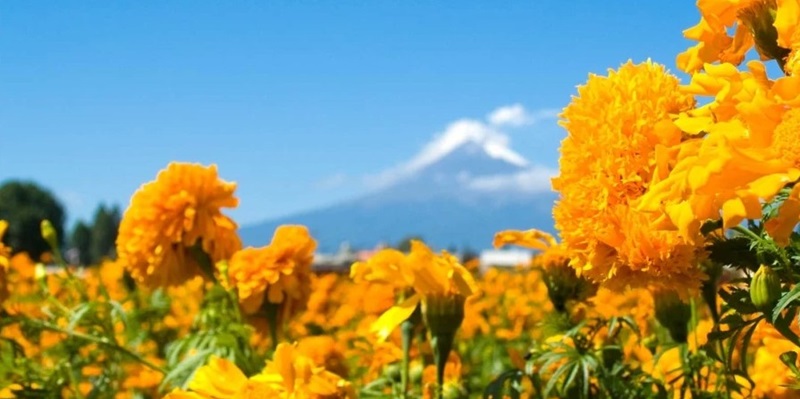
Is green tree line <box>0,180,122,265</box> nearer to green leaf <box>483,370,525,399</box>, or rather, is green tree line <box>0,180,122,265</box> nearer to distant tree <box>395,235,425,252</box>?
distant tree <box>395,235,425,252</box>

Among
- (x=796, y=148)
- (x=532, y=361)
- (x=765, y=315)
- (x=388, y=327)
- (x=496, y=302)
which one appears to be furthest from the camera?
(x=496, y=302)

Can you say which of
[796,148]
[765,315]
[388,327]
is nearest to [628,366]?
[388,327]

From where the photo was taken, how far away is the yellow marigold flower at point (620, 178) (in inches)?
40.0

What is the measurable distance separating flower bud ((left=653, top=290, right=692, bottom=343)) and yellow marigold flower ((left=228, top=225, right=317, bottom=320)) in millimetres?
890

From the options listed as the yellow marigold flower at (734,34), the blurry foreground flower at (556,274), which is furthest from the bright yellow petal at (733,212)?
the blurry foreground flower at (556,274)

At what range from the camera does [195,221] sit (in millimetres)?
2277

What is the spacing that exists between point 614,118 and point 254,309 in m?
1.34

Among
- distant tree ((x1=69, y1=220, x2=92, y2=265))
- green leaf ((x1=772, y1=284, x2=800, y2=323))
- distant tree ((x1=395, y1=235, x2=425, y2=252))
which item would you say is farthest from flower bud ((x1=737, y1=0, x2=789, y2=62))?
distant tree ((x1=69, y1=220, x2=92, y2=265))

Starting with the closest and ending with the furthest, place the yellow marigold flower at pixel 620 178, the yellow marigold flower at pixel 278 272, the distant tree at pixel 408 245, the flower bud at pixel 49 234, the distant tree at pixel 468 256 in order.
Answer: the yellow marigold flower at pixel 620 178 < the distant tree at pixel 408 245 < the yellow marigold flower at pixel 278 272 < the flower bud at pixel 49 234 < the distant tree at pixel 468 256

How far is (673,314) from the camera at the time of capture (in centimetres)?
164

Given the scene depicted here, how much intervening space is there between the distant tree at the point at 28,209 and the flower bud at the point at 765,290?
6090cm

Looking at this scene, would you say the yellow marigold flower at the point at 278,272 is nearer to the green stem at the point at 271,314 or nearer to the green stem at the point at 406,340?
the green stem at the point at 271,314

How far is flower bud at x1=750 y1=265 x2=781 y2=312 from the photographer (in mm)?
899

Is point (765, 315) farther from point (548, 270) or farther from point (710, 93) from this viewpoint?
point (548, 270)
